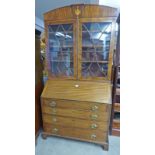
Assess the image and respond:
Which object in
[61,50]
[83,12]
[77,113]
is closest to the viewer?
[83,12]

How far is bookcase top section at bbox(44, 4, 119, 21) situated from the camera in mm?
1710

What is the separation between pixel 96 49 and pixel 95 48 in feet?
0.06

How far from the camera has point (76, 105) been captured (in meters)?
1.87

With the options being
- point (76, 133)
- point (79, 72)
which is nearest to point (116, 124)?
point (76, 133)

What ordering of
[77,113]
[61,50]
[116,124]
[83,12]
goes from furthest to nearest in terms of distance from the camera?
[116,124] < [61,50] < [77,113] < [83,12]

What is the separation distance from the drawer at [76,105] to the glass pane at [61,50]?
0.37 metres

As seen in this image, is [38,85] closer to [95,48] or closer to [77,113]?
[77,113]

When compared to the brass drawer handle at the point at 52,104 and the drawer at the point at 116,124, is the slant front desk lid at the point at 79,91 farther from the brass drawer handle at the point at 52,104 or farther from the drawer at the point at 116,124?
the drawer at the point at 116,124

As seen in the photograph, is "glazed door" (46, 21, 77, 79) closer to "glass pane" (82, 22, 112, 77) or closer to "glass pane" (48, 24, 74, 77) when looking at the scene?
"glass pane" (48, 24, 74, 77)

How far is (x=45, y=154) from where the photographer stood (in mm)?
1812

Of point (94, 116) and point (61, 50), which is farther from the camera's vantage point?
point (61, 50)

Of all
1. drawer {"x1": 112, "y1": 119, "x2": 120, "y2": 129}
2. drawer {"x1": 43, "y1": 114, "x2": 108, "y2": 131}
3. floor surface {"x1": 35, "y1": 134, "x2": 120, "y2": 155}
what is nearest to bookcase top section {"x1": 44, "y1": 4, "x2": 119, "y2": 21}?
drawer {"x1": 43, "y1": 114, "x2": 108, "y2": 131}
